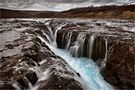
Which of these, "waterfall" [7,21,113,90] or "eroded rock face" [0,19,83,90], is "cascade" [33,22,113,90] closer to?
"waterfall" [7,21,113,90]

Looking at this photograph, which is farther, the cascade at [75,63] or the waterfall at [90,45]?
the waterfall at [90,45]

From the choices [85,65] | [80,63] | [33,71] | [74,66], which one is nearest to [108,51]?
[85,65]

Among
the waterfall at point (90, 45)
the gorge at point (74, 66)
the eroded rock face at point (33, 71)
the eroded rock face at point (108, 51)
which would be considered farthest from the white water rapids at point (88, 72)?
the eroded rock face at point (33, 71)

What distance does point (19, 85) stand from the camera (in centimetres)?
1319

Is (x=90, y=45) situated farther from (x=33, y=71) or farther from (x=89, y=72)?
(x=33, y=71)

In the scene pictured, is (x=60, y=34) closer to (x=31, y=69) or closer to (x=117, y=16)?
(x=31, y=69)

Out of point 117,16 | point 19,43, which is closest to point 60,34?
point 19,43

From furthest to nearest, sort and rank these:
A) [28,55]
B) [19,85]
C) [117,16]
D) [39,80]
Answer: [117,16], [28,55], [39,80], [19,85]

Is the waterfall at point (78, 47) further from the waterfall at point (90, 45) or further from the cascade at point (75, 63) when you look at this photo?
the waterfall at point (90, 45)

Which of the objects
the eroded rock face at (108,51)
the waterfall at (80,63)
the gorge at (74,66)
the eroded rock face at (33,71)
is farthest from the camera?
the waterfall at (80,63)

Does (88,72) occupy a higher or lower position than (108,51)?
lower

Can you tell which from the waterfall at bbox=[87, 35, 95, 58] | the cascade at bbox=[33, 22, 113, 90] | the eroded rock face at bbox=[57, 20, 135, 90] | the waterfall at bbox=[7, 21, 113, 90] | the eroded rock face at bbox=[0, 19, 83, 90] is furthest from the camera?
the waterfall at bbox=[87, 35, 95, 58]

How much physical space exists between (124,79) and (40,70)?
15.3ft

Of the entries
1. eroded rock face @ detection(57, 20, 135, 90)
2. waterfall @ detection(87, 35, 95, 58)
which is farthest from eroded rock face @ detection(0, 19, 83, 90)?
waterfall @ detection(87, 35, 95, 58)
